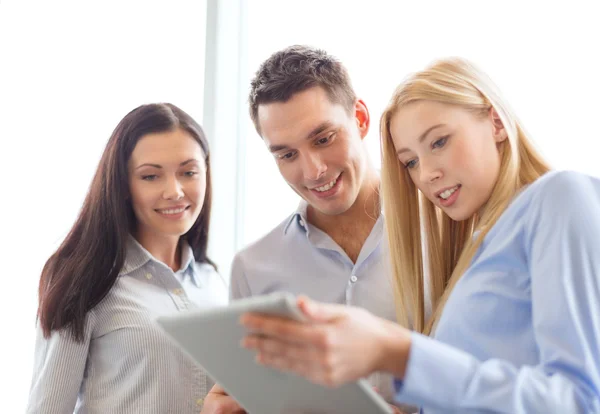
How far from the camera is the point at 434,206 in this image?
159 centimetres

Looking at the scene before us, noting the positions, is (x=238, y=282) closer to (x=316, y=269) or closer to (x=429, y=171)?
(x=316, y=269)

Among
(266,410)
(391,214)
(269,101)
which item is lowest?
(266,410)

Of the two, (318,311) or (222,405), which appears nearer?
(318,311)

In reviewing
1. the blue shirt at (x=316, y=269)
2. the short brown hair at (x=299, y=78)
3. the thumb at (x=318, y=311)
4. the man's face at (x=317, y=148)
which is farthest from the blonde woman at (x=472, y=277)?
the short brown hair at (x=299, y=78)

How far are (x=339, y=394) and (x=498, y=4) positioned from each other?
172 centimetres

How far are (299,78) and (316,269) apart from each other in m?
0.53

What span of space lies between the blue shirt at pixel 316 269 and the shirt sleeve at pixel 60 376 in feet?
1.56

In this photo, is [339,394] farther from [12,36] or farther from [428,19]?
[12,36]

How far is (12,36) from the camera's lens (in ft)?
9.55


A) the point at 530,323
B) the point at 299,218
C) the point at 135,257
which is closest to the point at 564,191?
the point at 530,323

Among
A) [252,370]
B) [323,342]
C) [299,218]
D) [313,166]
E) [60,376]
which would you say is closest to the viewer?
[323,342]

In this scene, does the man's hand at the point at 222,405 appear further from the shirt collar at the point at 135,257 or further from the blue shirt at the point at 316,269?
the shirt collar at the point at 135,257

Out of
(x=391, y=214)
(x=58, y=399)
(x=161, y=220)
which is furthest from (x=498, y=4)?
(x=58, y=399)

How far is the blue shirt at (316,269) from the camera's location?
179 centimetres
